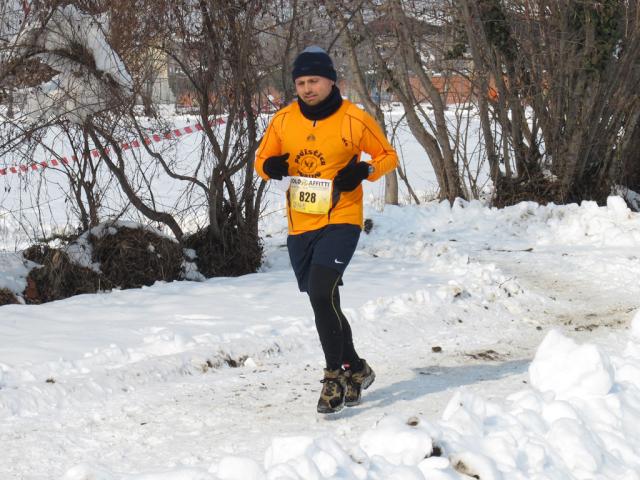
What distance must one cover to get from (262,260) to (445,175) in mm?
4976

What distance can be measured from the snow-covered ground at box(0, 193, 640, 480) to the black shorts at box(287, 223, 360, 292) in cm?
76

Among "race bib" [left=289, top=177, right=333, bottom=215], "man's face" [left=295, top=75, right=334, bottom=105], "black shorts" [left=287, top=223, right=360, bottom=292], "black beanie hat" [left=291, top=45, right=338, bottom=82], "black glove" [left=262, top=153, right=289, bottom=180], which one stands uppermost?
"black beanie hat" [left=291, top=45, right=338, bottom=82]

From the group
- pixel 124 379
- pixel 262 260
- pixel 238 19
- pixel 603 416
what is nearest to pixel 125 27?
pixel 238 19

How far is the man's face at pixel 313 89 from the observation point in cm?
512

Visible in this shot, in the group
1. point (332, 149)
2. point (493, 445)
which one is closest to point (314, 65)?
point (332, 149)

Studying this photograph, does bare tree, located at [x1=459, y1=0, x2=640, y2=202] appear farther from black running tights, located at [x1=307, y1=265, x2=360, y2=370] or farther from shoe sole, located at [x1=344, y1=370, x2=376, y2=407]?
black running tights, located at [x1=307, y1=265, x2=360, y2=370]

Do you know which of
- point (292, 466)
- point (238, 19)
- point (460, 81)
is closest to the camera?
point (292, 466)

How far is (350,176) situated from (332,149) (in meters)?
0.19

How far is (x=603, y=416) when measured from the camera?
466 cm

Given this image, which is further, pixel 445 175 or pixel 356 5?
pixel 445 175

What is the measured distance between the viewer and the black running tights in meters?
5.18

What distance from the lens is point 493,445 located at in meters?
4.14

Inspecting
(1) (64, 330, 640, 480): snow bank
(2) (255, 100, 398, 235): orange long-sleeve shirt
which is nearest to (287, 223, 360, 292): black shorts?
(2) (255, 100, 398, 235): orange long-sleeve shirt

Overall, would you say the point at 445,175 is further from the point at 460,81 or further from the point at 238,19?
the point at 238,19
